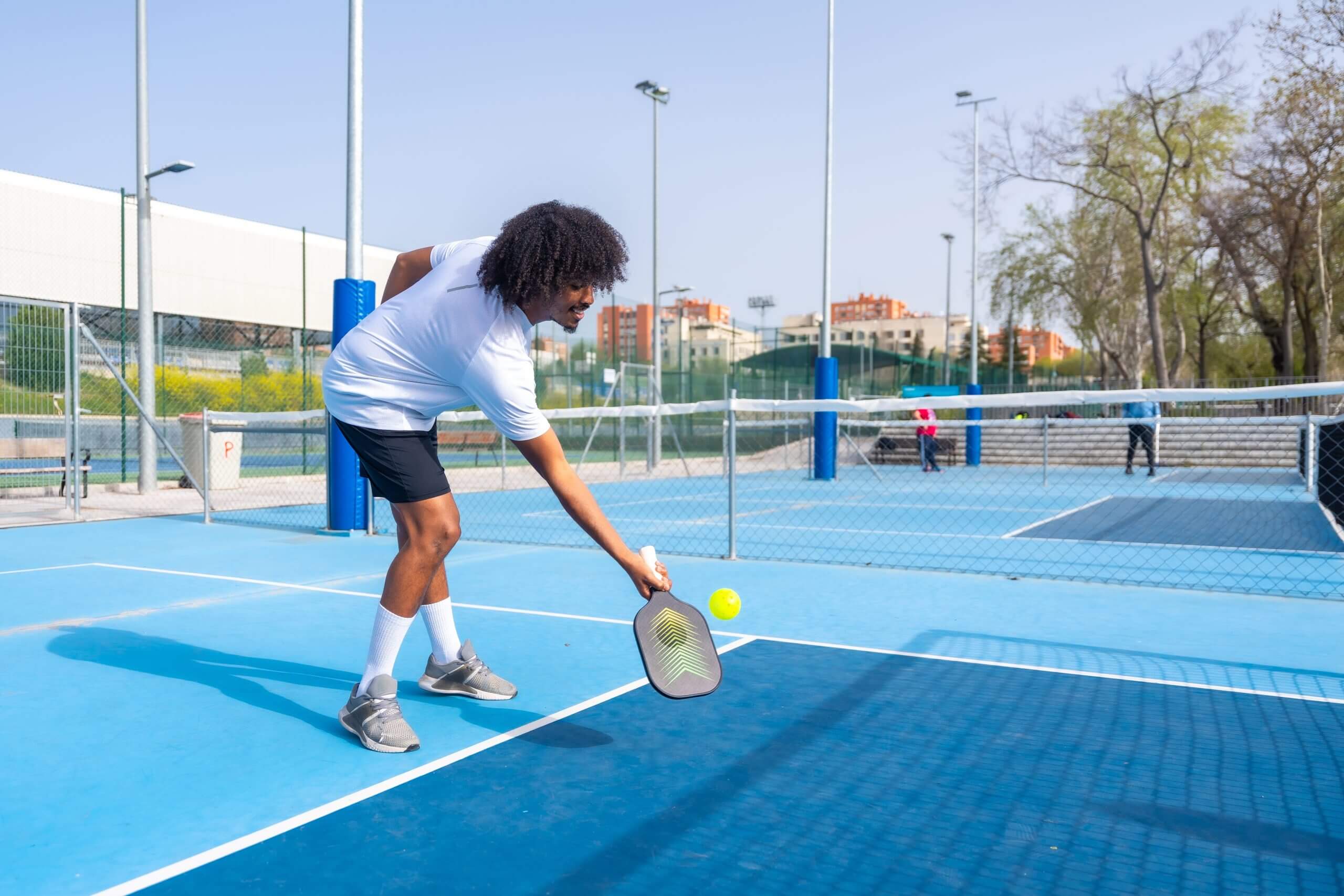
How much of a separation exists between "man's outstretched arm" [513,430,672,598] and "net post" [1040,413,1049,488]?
26.8ft

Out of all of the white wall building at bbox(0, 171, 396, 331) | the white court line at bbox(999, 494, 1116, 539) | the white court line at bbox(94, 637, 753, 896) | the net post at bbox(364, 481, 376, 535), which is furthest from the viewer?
the white wall building at bbox(0, 171, 396, 331)

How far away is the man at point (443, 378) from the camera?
323 centimetres

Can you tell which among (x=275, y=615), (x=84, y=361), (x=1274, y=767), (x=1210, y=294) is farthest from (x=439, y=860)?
(x=1210, y=294)

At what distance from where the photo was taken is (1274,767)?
3.28 m

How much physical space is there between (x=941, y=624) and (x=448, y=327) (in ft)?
11.3

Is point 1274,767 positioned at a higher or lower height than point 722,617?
lower

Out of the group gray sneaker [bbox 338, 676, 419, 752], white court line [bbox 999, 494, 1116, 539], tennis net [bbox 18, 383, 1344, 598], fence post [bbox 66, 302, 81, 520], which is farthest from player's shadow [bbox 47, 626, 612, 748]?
white court line [bbox 999, 494, 1116, 539]

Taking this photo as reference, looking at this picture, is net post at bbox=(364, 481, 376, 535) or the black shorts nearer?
the black shorts

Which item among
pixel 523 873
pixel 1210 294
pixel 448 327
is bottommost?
pixel 523 873

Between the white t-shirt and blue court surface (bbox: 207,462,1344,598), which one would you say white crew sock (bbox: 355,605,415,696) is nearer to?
the white t-shirt

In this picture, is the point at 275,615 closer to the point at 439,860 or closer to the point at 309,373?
the point at 439,860

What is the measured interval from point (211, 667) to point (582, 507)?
241cm

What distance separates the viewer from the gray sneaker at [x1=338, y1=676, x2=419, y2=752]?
3.39 meters

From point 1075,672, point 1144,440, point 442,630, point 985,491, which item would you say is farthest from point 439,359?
point 1144,440
